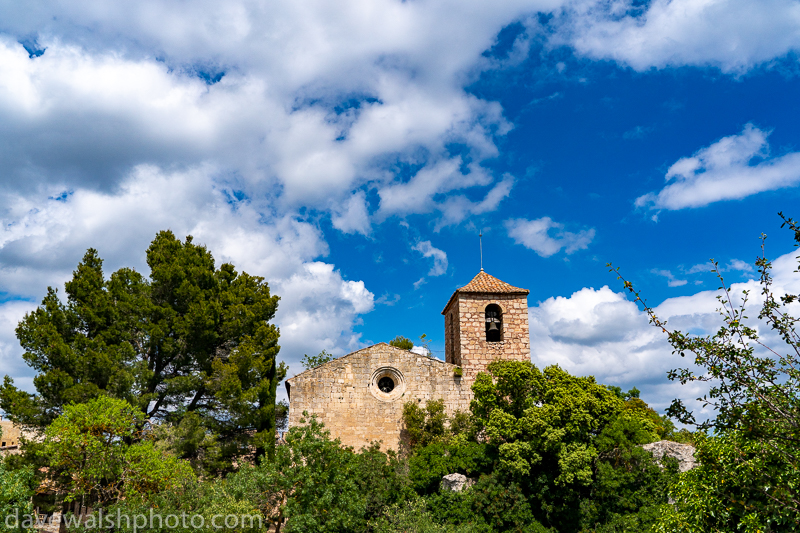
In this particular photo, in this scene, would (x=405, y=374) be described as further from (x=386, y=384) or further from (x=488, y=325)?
(x=488, y=325)

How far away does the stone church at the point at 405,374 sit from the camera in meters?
23.3

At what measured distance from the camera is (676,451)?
1970 centimetres

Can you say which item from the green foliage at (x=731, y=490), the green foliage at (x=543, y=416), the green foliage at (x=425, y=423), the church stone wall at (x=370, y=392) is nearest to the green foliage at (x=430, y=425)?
the green foliage at (x=425, y=423)

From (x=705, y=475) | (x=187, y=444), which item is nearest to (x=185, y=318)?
(x=187, y=444)

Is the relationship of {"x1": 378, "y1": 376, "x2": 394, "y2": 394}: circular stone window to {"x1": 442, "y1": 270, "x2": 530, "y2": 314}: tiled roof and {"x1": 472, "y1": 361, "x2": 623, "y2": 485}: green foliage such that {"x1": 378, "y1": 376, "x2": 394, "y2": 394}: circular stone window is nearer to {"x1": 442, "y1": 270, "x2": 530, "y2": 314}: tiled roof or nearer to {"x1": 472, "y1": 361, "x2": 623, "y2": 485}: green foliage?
{"x1": 472, "y1": 361, "x2": 623, "y2": 485}: green foliage

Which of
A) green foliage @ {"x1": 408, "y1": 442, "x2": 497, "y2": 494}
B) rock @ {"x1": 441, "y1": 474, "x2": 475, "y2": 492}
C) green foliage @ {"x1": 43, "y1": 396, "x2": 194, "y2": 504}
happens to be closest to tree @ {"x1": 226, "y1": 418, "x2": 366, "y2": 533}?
green foliage @ {"x1": 43, "y1": 396, "x2": 194, "y2": 504}

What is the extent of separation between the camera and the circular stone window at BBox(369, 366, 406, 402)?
78.3ft

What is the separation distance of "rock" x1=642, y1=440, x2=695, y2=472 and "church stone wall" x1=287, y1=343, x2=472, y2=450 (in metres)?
7.73

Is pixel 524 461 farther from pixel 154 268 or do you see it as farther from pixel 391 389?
pixel 154 268

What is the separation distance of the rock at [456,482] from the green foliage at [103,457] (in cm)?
941

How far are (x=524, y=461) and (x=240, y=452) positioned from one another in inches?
486

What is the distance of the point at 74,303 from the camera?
23.5m

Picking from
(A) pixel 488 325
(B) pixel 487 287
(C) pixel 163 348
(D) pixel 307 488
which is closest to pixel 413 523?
(D) pixel 307 488

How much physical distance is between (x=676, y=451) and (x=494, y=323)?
914cm
